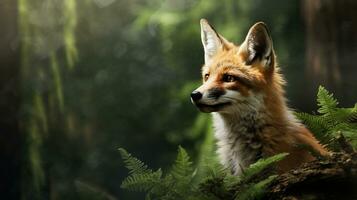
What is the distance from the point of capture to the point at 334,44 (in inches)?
190

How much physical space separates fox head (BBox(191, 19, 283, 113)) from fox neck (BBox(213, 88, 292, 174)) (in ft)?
0.07

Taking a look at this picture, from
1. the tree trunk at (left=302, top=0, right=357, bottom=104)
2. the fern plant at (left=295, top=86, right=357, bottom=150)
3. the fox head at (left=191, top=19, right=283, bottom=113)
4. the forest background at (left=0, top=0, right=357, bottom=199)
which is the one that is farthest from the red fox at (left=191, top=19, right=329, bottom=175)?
the tree trunk at (left=302, top=0, right=357, bottom=104)

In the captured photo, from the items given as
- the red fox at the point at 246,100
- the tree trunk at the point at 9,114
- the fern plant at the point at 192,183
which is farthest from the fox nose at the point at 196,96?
the tree trunk at the point at 9,114

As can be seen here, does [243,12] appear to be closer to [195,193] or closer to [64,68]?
[64,68]

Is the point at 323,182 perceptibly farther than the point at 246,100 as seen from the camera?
No

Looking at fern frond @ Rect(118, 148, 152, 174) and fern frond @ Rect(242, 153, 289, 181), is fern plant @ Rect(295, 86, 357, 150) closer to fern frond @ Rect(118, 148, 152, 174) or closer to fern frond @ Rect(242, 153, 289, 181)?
fern frond @ Rect(242, 153, 289, 181)

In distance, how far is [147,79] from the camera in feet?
26.6

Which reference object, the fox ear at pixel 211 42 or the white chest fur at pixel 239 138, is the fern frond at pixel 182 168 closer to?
the white chest fur at pixel 239 138

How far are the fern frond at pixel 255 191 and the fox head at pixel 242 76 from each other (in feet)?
3.19

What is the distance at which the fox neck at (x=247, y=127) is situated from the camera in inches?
95.7

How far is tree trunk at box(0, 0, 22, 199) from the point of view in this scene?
409cm

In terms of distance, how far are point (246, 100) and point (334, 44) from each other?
8.00 feet

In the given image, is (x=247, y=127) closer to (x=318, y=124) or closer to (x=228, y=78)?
(x=228, y=78)

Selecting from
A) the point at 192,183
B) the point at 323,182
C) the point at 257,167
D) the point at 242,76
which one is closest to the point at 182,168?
the point at 192,183
